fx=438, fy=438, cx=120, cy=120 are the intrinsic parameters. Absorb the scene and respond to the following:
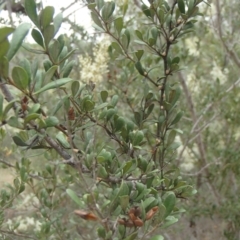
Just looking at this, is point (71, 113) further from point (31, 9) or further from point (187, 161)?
A: point (187, 161)

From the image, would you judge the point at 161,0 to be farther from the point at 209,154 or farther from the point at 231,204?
the point at 209,154

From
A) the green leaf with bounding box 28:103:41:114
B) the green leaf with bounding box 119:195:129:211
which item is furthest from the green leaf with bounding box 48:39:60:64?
the green leaf with bounding box 119:195:129:211

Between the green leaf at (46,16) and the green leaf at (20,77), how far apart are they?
89 millimetres

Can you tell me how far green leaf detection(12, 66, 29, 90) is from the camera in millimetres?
555

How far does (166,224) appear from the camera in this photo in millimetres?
736

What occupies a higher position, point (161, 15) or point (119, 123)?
point (161, 15)

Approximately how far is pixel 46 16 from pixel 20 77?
0.10m

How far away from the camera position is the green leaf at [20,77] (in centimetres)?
55

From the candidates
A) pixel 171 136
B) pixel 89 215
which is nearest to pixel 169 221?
pixel 89 215

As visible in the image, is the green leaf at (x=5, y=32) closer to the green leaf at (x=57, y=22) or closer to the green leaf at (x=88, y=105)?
the green leaf at (x=57, y=22)

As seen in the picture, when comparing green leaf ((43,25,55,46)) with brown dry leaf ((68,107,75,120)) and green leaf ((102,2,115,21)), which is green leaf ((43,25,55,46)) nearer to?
brown dry leaf ((68,107,75,120))

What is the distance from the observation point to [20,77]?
1.85ft

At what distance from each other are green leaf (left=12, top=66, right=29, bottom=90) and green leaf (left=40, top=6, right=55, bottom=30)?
0.29 ft

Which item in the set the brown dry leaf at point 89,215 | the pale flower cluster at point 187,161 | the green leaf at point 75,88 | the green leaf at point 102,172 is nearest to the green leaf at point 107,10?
the green leaf at point 75,88
